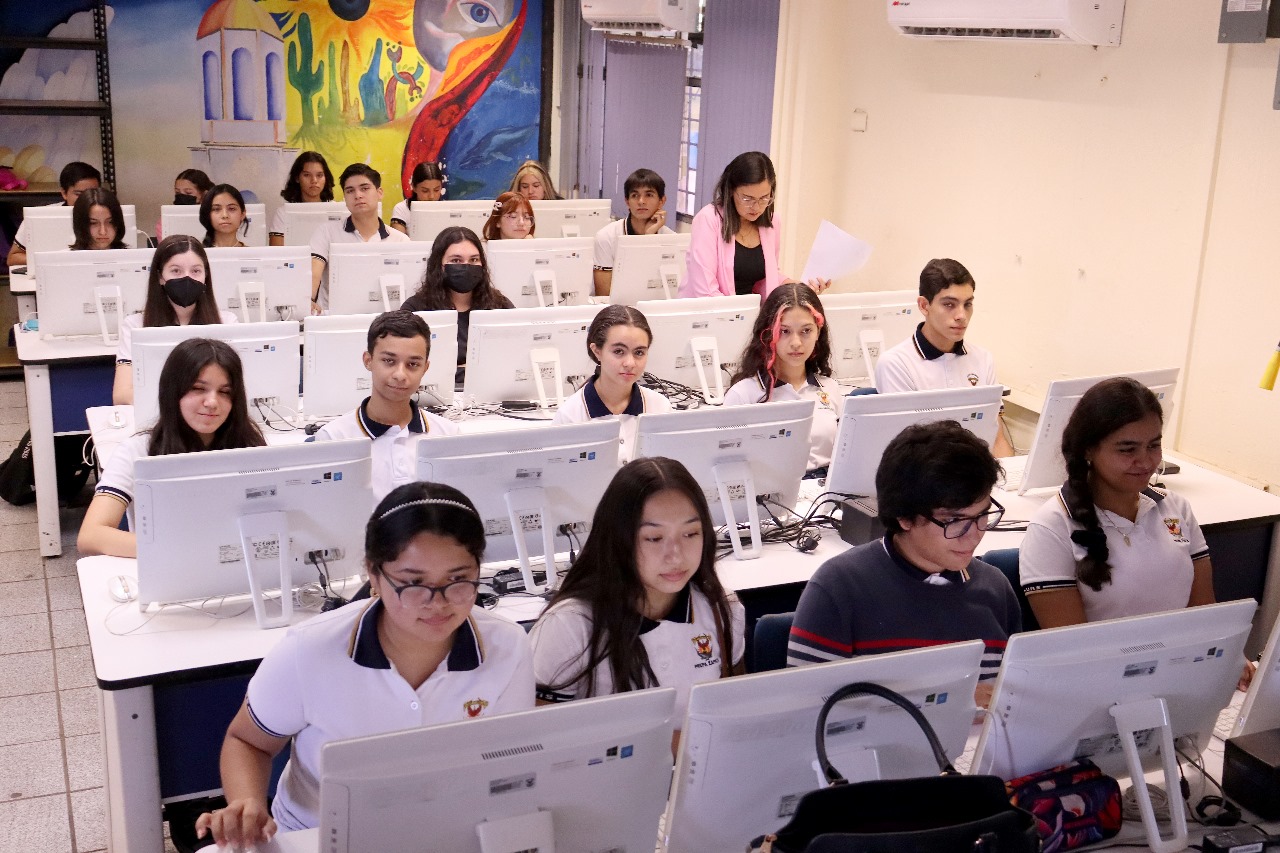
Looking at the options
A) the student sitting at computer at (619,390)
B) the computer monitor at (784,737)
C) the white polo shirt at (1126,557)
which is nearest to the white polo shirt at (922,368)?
the student sitting at computer at (619,390)

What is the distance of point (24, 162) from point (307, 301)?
382cm

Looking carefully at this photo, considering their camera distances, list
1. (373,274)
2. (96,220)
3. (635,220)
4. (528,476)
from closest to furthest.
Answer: (528,476) → (373,274) → (96,220) → (635,220)

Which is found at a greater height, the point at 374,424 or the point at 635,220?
the point at 635,220

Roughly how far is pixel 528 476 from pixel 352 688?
971 millimetres

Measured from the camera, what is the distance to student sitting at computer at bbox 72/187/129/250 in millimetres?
5777

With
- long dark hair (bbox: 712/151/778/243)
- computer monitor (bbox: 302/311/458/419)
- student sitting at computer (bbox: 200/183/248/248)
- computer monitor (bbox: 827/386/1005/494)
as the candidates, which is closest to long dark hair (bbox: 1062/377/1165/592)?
computer monitor (bbox: 827/386/1005/494)

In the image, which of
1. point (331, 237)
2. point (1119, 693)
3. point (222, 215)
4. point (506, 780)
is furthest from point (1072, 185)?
point (506, 780)

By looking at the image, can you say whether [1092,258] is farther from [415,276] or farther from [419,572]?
[419,572]

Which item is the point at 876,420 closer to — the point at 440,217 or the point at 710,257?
the point at 710,257

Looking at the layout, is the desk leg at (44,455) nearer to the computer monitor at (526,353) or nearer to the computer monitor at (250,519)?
the computer monitor at (526,353)

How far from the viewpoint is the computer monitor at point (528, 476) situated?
110 inches

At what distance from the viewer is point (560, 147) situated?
9.59 meters

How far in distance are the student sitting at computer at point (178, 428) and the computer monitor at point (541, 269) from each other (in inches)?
84.9

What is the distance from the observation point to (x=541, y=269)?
17.5 ft
